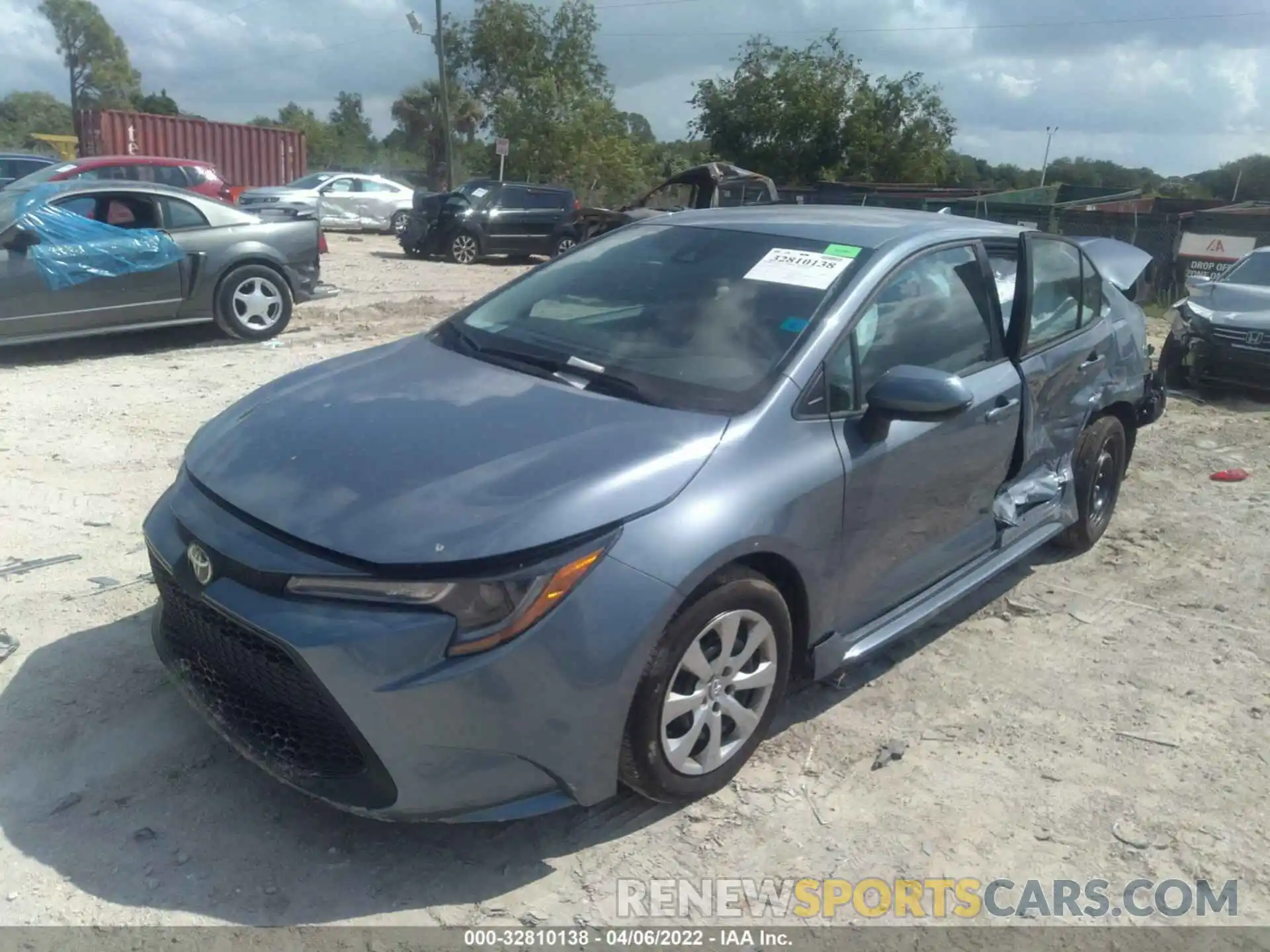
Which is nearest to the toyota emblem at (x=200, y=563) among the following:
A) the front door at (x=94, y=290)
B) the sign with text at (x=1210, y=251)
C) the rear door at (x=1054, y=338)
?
the rear door at (x=1054, y=338)

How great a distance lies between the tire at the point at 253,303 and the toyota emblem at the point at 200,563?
7.22 m

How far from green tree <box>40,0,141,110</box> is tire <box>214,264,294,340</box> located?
229 feet

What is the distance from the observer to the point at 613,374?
11.6 ft

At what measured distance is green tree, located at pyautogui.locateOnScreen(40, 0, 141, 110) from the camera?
7088cm

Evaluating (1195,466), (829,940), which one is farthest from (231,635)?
(1195,466)

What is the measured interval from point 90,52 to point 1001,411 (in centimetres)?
8202

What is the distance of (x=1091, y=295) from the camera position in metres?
5.30

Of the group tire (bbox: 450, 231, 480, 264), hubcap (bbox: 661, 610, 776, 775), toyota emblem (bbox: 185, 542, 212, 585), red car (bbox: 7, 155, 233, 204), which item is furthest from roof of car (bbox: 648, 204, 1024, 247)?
tire (bbox: 450, 231, 480, 264)

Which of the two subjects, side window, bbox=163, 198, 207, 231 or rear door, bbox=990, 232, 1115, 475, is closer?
rear door, bbox=990, 232, 1115, 475

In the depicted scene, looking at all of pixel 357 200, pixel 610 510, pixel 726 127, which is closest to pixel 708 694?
pixel 610 510

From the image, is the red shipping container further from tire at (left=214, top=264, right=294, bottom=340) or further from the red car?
tire at (left=214, top=264, right=294, bottom=340)

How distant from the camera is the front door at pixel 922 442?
11.6ft

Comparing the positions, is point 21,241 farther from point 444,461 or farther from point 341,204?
point 341,204

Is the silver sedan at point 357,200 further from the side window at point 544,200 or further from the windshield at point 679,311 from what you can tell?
the windshield at point 679,311
